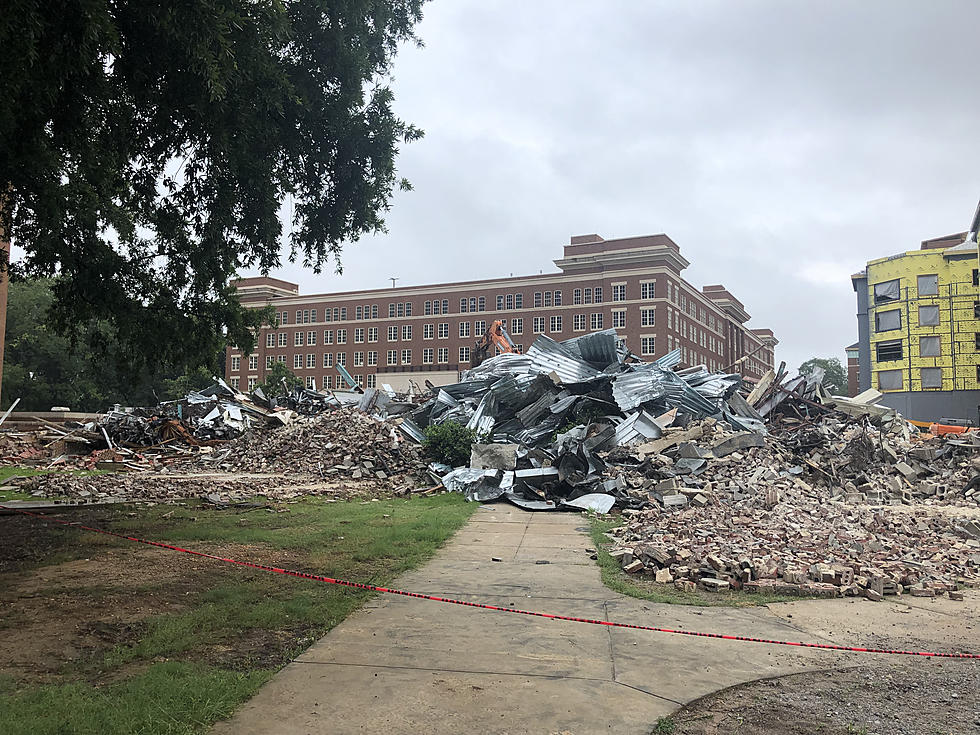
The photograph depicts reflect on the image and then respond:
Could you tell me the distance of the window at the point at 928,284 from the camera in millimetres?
47812

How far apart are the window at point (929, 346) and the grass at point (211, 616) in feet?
152

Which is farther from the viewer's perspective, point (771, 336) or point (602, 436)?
point (771, 336)

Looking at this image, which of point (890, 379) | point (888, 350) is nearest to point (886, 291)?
point (888, 350)

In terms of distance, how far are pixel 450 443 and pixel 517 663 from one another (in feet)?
46.6

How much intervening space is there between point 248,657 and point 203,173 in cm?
705

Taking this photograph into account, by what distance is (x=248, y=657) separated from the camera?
4.89m

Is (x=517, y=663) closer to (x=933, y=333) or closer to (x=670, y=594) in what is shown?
(x=670, y=594)

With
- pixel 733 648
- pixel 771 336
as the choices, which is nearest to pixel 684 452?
pixel 733 648

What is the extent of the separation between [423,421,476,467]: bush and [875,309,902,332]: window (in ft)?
137

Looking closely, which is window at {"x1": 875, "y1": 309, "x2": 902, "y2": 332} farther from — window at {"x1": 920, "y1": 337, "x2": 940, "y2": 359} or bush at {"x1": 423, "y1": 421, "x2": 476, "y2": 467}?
bush at {"x1": 423, "y1": 421, "x2": 476, "y2": 467}

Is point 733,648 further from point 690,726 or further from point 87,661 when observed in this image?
point 87,661

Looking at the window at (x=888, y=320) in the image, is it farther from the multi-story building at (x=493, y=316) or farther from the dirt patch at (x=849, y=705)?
the dirt patch at (x=849, y=705)

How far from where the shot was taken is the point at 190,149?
31.6 ft

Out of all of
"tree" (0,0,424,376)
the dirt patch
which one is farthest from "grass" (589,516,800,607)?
"tree" (0,0,424,376)
